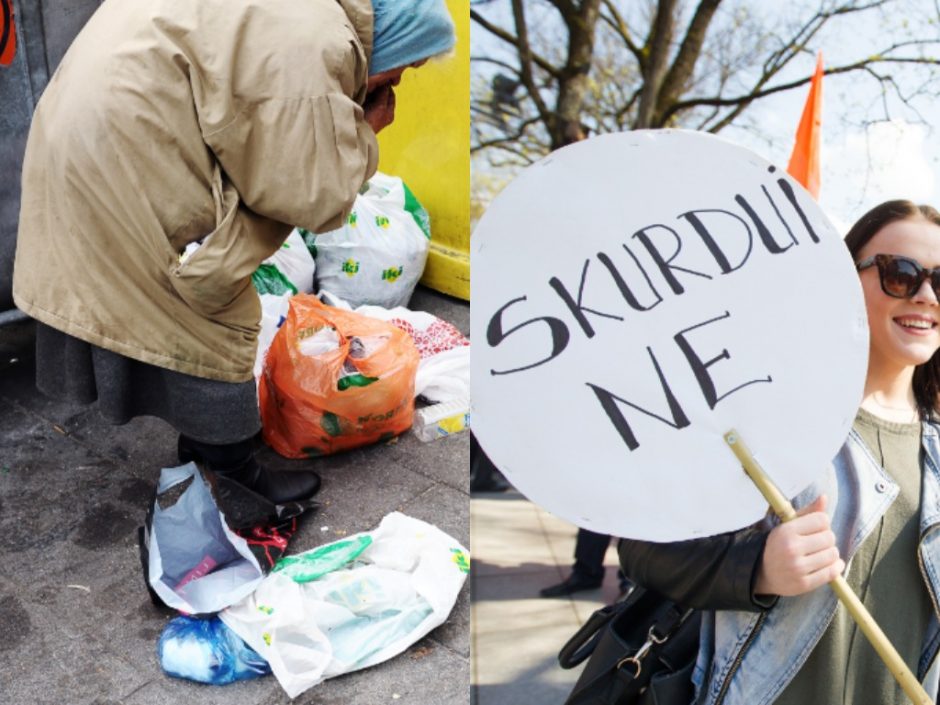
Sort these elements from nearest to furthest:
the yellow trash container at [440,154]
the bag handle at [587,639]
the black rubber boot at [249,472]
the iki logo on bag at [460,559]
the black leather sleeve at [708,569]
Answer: the black leather sleeve at [708,569], the bag handle at [587,639], the iki logo on bag at [460,559], the black rubber boot at [249,472], the yellow trash container at [440,154]

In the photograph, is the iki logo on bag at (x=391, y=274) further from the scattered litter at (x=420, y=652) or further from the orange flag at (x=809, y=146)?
the orange flag at (x=809, y=146)

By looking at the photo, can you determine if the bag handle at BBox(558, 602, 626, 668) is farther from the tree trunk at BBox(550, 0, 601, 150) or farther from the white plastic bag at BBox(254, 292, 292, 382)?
the tree trunk at BBox(550, 0, 601, 150)

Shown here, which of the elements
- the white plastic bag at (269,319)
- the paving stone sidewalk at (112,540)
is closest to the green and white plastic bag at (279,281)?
the white plastic bag at (269,319)

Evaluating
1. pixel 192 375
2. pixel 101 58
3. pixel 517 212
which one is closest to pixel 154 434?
pixel 192 375

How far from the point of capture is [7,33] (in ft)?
11.8

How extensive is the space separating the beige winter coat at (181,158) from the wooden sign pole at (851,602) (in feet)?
5.03

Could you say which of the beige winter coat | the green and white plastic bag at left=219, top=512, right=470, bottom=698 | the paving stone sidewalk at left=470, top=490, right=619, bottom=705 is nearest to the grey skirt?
the beige winter coat

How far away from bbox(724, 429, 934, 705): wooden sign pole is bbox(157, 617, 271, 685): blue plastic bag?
5.69 ft

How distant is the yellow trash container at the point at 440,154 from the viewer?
184 inches

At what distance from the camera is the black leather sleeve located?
1.36 metres

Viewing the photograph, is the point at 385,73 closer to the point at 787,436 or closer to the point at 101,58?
the point at 101,58

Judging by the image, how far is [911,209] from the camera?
1.51m

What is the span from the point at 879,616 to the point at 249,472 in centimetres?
213

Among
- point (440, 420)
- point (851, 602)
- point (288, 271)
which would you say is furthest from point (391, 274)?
point (851, 602)
